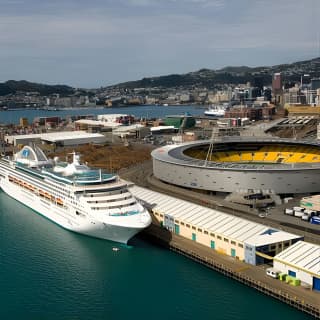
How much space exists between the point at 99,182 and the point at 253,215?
10297mm

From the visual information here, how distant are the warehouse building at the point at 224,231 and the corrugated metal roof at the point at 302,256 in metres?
0.95

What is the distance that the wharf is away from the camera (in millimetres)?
20719

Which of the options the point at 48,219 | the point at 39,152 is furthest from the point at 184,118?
the point at 48,219

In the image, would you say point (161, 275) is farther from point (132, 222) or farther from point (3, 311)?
point (3, 311)

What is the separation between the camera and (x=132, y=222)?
27.6 metres

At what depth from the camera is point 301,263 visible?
22203 mm

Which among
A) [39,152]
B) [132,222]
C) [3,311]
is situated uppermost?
[39,152]

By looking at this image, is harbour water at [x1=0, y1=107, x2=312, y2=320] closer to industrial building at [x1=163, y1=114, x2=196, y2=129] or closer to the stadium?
the stadium

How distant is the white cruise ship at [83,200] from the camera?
28.1 metres

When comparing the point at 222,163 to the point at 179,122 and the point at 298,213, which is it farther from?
the point at 179,122

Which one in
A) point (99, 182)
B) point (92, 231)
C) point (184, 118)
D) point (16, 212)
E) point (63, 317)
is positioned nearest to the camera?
point (63, 317)

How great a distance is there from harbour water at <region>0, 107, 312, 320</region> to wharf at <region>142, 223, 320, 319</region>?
362mm

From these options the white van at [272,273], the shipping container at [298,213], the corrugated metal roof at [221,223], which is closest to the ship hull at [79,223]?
the corrugated metal roof at [221,223]

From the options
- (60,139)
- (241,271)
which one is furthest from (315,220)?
(60,139)
